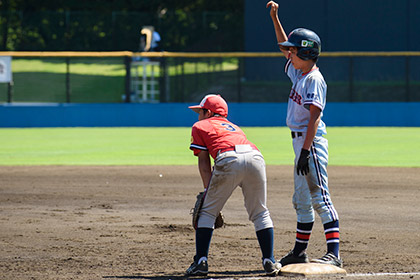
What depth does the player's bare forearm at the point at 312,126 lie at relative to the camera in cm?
559

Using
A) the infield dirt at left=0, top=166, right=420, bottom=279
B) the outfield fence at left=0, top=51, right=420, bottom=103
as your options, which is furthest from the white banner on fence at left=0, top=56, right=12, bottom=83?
the infield dirt at left=0, top=166, right=420, bottom=279

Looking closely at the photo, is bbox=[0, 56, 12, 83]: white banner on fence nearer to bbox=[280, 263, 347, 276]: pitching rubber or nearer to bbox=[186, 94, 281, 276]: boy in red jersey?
bbox=[186, 94, 281, 276]: boy in red jersey

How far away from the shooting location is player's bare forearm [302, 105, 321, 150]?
5594 mm

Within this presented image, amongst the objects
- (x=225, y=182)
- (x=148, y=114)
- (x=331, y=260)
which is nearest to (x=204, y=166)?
(x=225, y=182)

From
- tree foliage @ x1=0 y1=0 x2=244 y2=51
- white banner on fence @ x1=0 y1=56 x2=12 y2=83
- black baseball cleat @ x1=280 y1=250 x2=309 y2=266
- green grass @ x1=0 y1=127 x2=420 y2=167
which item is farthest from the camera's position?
tree foliage @ x1=0 y1=0 x2=244 y2=51

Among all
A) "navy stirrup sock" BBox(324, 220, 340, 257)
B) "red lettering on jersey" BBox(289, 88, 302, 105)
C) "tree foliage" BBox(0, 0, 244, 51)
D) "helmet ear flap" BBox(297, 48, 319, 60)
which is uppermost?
"tree foliage" BBox(0, 0, 244, 51)

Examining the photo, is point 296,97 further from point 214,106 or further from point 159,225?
point 159,225

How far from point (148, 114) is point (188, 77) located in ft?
6.76

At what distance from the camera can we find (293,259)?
589 centimetres

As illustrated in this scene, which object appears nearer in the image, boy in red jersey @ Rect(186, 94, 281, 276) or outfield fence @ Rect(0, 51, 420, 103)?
boy in red jersey @ Rect(186, 94, 281, 276)

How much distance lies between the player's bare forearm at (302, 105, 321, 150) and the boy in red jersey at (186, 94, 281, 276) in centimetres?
39

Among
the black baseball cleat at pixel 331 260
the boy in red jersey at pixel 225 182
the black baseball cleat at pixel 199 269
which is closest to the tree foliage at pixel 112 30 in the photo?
the boy in red jersey at pixel 225 182

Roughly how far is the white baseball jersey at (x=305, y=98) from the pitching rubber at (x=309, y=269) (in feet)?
3.50

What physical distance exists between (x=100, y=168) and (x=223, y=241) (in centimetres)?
654
